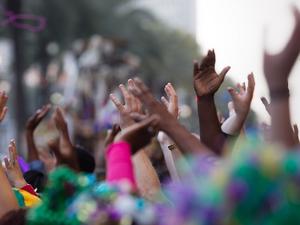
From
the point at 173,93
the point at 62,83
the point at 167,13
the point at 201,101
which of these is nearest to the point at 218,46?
the point at 173,93

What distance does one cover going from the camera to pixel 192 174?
2.32 m

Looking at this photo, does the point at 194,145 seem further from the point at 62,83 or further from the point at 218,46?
the point at 62,83

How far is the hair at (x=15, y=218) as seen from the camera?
9.91 feet

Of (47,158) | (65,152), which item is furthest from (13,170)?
(47,158)

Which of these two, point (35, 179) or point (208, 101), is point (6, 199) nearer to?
point (208, 101)

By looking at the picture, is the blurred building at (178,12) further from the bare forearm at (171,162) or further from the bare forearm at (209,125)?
the bare forearm at (209,125)

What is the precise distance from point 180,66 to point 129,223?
42010 mm

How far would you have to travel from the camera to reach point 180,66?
44.4 m

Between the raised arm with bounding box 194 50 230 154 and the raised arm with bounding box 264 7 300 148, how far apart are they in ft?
2.24

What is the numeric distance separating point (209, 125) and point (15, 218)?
→ 0.86 metres

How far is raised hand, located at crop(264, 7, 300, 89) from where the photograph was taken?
2736 millimetres

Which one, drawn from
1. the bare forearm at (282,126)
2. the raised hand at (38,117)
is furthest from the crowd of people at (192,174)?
the raised hand at (38,117)

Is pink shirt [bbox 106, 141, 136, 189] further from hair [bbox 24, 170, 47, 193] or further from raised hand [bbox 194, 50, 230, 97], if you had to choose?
hair [bbox 24, 170, 47, 193]

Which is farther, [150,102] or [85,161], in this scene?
[85,161]
